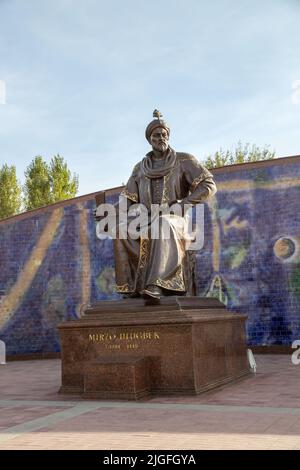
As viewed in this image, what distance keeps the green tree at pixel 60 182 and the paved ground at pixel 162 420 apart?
23.0 m

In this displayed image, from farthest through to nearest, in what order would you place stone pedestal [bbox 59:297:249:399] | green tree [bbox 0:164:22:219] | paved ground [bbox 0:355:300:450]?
green tree [bbox 0:164:22:219], stone pedestal [bbox 59:297:249:399], paved ground [bbox 0:355:300:450]

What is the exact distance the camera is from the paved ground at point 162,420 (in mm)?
3684

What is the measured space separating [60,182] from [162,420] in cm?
2571

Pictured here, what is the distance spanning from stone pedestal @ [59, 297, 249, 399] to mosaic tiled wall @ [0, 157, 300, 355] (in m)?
4.93

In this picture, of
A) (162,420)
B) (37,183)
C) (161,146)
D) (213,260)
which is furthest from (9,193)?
(162,420)

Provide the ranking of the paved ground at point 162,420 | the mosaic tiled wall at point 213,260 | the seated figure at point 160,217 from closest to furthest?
the paved ground at point 162,420 < the seated figure at point 160,217 < the mosaic tiled wall at point 213,260

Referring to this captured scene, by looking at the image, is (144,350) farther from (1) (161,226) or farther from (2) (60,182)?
(2) (60,182)

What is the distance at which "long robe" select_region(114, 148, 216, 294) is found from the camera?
6.31 meters

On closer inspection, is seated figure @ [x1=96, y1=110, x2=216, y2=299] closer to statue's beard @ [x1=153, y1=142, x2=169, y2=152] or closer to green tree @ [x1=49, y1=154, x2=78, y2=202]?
statue's beard @ [x1=153, y1=142, x2=169, y2=152]

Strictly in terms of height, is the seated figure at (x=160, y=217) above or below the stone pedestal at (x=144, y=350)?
above

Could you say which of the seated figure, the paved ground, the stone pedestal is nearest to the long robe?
the seated figure

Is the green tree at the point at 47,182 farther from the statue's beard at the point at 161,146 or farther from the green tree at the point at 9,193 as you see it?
the statue's beard at the point at 161,146

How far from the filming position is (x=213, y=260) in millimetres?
11836

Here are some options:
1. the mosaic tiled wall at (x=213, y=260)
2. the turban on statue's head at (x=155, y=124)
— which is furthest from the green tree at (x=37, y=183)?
the turban on statue's head at (x=155, y=124)
